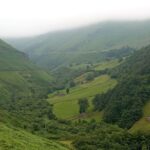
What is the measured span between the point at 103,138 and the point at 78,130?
25.7m

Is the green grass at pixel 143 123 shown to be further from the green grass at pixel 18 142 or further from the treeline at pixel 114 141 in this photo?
the green grass at pixel 18 142

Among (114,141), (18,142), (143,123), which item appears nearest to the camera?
(18,142)

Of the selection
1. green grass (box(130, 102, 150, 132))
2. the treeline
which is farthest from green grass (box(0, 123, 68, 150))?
green grass (box(130, 102, 150, 132))

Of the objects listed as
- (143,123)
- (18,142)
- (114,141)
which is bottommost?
(114,141)

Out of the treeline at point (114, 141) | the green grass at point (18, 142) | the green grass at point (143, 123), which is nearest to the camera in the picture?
the green grass at point (18, 142)

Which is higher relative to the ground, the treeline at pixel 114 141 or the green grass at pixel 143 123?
the green grass at pixel 143 123

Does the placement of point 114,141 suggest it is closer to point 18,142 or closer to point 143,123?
point 143,123

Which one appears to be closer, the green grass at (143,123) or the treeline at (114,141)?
the treeline at (114,141)

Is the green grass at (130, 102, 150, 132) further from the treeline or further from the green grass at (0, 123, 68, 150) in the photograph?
the green grass at (0, 123, 68, 150)

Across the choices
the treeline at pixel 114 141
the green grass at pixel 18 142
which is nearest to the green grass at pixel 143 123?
the treeline at pixel 114 141

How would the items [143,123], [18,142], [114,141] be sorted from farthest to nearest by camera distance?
[143,123]
[114,141]
[18,142]

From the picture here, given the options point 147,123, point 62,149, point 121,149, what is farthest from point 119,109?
point 62,149

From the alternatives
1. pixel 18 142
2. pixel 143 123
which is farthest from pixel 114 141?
pixel 18 142

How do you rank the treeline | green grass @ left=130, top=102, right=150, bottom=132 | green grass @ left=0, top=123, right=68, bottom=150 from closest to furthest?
1. green grass @ left=0, top=123, right=68, bottom=150
2. the treeline
3. green grass @ left=130, top=102, right=150, bottom=132
